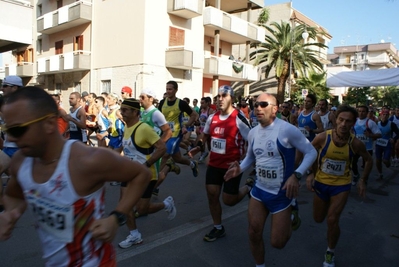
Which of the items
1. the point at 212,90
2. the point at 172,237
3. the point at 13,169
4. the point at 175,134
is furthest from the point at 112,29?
the point at 13,169

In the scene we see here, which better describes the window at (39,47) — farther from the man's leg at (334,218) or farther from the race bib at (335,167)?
the man's leg at (334,218)

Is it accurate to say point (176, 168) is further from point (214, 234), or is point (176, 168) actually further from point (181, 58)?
point (181, 58)

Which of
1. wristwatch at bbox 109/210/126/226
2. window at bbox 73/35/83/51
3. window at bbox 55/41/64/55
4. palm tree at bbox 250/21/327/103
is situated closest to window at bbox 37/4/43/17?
window at bbox 55/41/64/55

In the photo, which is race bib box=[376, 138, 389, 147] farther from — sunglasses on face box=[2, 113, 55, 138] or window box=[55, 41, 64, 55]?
window box=[55, 41, 64, 55]

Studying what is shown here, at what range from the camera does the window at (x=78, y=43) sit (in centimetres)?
2577

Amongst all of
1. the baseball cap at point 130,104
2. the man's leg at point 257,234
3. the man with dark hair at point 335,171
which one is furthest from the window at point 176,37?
the man's leg at point 257,234

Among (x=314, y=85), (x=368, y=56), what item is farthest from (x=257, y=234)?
(x=368, y=56)

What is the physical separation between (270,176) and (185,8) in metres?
19.4

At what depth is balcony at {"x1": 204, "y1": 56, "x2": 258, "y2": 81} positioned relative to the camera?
24.9m

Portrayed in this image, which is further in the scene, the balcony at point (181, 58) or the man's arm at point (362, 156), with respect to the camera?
the balcony at point (181, 58)

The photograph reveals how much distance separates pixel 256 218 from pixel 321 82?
100ft

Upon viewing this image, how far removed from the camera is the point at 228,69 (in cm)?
2627

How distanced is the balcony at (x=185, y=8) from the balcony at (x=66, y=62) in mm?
7150

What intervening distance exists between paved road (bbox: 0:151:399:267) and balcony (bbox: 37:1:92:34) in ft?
67.6
